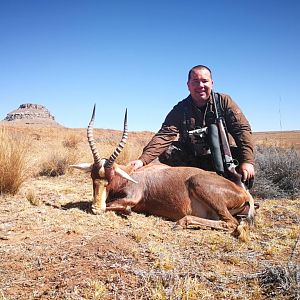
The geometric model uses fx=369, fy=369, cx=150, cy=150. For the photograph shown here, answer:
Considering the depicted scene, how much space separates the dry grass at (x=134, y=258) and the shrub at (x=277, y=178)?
1.77 m

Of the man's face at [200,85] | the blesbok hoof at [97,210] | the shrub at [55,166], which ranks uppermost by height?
the man's face at [200,85]

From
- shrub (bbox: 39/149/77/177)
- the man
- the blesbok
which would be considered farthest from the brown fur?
shrub (bbox: 39/149/77/177)

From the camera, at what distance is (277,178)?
26.8ft

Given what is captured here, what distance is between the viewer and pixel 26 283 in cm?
280

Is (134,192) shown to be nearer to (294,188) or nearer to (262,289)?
(262,289)

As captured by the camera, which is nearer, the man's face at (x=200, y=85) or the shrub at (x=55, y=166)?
the man's face at (x=200, y=85)

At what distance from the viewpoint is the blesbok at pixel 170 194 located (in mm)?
4844

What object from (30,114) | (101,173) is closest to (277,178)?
(101,173)

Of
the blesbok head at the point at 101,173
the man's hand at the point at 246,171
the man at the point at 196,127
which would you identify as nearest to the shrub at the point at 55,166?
the man at the point at 196,127

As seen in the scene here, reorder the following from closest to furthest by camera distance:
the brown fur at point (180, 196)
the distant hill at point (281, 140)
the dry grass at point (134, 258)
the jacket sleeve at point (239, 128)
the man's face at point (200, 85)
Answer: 1. the dry grass at point (134, 258)
2. the brown fur at point (180, 196)
3. the jacket sleeve at point (239, 128)
4. the man's face at point (200, 85)
5. the distant hill at point (281, 140)

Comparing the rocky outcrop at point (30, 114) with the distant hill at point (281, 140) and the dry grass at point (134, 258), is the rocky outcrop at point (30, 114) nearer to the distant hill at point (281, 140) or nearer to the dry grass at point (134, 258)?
the distant hill at point (281, 140)

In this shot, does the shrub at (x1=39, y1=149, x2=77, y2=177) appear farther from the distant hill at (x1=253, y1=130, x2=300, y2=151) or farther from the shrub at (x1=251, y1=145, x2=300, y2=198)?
the distant hill at (x1=253, y1=130, x2=300, y2=151)

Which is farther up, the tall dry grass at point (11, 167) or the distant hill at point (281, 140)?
the distant hill at point (281, 140)

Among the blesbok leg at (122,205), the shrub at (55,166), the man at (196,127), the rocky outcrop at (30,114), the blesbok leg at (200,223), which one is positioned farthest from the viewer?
the rocky outcrop at (30,114)
